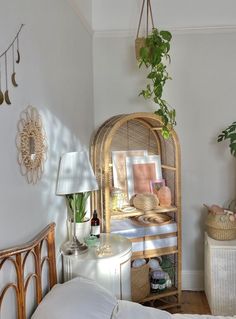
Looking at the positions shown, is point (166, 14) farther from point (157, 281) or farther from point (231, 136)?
point (157, 281)

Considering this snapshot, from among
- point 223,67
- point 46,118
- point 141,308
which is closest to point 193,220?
point 223,67

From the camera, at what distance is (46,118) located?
184cm

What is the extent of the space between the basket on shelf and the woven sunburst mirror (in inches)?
62.1

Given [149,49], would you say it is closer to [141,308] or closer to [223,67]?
[223,67]

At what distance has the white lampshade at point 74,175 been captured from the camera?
2.02m

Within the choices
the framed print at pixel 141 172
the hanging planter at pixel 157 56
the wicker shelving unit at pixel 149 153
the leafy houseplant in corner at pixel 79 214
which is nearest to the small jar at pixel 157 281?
the wicker shelving unit at pixel 149 153

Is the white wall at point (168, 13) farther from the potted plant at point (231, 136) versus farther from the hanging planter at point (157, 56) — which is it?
the potted plant at point (231, 136)

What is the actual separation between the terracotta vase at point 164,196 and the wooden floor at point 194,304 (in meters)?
0.86

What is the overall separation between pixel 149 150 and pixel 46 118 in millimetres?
1392

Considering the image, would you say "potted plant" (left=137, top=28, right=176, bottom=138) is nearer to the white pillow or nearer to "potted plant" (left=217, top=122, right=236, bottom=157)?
"potted plant" (left=217, top=122, right=236, bottom=157)

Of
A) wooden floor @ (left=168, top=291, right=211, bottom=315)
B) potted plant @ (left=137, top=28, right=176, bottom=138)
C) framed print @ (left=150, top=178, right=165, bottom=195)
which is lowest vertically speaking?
wooden floor @ (left=168, top=291, right=211, bottom=315)

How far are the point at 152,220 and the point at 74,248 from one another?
0.93 m

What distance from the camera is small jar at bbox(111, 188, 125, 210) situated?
2.79 m

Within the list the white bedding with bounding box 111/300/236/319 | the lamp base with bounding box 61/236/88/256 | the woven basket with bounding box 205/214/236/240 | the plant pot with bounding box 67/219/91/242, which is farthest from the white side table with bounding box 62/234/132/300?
the woven basket with bounding box 205/214/236/240
